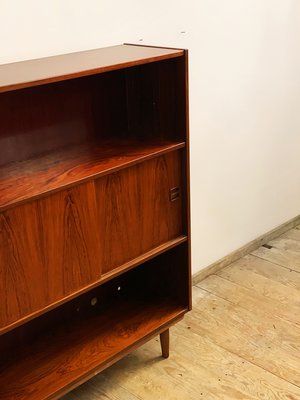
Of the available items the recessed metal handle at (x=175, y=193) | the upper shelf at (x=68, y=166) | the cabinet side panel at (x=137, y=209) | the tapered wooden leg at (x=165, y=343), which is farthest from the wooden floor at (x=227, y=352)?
the upper shelf at (x=68, y=166)

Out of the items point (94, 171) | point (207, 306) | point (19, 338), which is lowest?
point (207, 306)

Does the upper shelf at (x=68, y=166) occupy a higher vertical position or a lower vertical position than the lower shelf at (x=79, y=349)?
higher

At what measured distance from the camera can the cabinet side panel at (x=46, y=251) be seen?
1.34 metres

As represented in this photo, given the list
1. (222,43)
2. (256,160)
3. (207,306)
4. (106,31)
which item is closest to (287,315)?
(207,306)

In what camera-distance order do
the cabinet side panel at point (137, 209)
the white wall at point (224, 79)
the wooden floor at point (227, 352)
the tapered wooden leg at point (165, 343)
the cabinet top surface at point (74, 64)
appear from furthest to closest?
1. the tapered wooden leg at point (165, 343)
2. the wooden floor at point (227, 352)
3. the white wall at point (224, 79)
4. the cabinet side panel at point (137, 209)
5. the cabinet top surface at point (74, 64)

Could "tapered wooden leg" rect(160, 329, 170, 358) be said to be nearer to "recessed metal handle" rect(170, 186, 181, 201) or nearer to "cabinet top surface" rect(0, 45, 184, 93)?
"recessed metal handle" rect(170, 186, 181, 201)

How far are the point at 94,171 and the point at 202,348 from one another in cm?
89

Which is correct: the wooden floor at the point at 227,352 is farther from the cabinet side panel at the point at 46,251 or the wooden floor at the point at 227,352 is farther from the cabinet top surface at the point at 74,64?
the cabinet top surface at the point at 74,64

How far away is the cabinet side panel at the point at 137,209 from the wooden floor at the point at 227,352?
19.0 inches

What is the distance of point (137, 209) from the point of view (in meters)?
1.62

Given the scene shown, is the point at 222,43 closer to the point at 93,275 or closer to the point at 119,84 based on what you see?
the point at 119,84

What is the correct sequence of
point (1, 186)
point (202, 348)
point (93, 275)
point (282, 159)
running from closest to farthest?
point (1, 186) → point (93, 275) → point (202, 348) → point (282, 159)

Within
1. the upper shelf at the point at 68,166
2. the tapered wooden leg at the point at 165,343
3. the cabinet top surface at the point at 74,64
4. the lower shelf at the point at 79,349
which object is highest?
the cabinet top surface at the point at 74,64

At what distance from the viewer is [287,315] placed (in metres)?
2.17
